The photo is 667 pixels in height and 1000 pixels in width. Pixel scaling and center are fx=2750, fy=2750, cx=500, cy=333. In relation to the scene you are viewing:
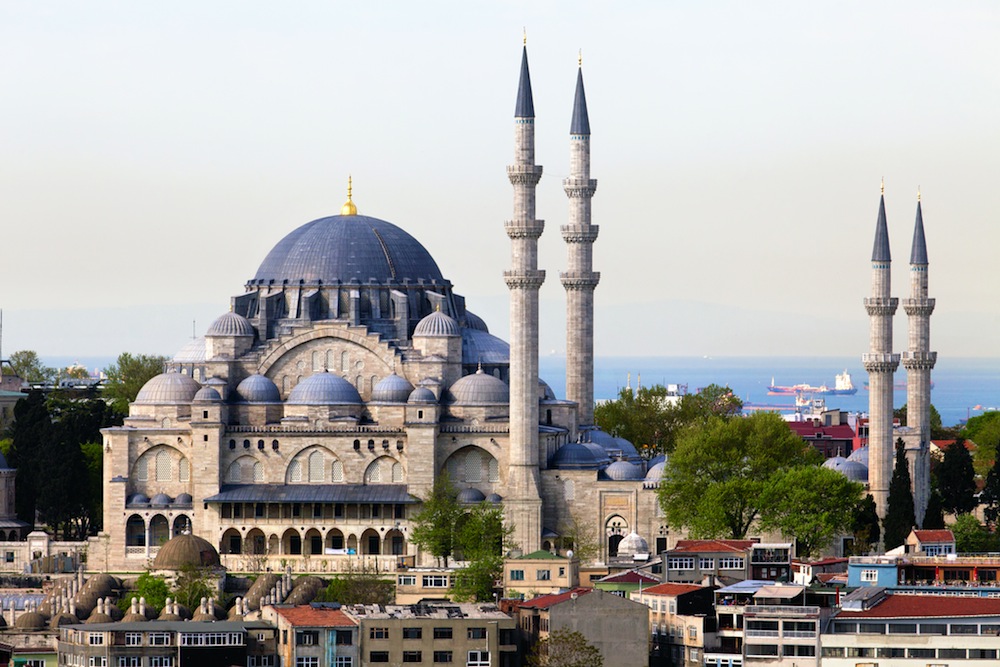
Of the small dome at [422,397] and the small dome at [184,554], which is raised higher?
the small dome at [422,397]

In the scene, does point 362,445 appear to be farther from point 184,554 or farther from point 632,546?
point 632,546

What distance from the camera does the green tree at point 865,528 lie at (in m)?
84.9

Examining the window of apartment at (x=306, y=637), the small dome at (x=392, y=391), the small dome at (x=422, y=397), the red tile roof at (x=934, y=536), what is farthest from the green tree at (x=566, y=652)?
the small dome at (x=392, y=391)

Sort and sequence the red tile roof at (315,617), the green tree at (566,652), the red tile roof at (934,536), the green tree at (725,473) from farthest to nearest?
1. the green tree at (725,473)
2. the red tile roof at (934,536)
3. the red tile roof at (315,617)
4. the green tree at (566,652)

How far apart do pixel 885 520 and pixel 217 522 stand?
70.2 ft

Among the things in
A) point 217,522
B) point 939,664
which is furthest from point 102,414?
point 939,664

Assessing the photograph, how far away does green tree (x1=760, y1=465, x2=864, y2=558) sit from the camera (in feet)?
275

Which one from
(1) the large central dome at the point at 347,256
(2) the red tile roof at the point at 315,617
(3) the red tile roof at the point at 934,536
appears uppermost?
(1) the large central dome at the point at 347,256

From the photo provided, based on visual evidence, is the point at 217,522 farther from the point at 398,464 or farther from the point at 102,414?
the point at 102,414

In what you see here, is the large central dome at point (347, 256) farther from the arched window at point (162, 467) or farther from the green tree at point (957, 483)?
the green tree at point (957, 483)

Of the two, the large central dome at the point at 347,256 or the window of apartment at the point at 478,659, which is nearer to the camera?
the window of apartment at the point at 478,659

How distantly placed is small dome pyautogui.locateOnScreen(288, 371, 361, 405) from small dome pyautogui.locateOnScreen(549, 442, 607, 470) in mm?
7076

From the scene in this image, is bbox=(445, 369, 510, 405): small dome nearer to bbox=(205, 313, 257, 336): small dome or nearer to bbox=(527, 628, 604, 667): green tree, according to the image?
bbox=(205, 313, 257, 336): small dome

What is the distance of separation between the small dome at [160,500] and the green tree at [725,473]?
16.0 metres
